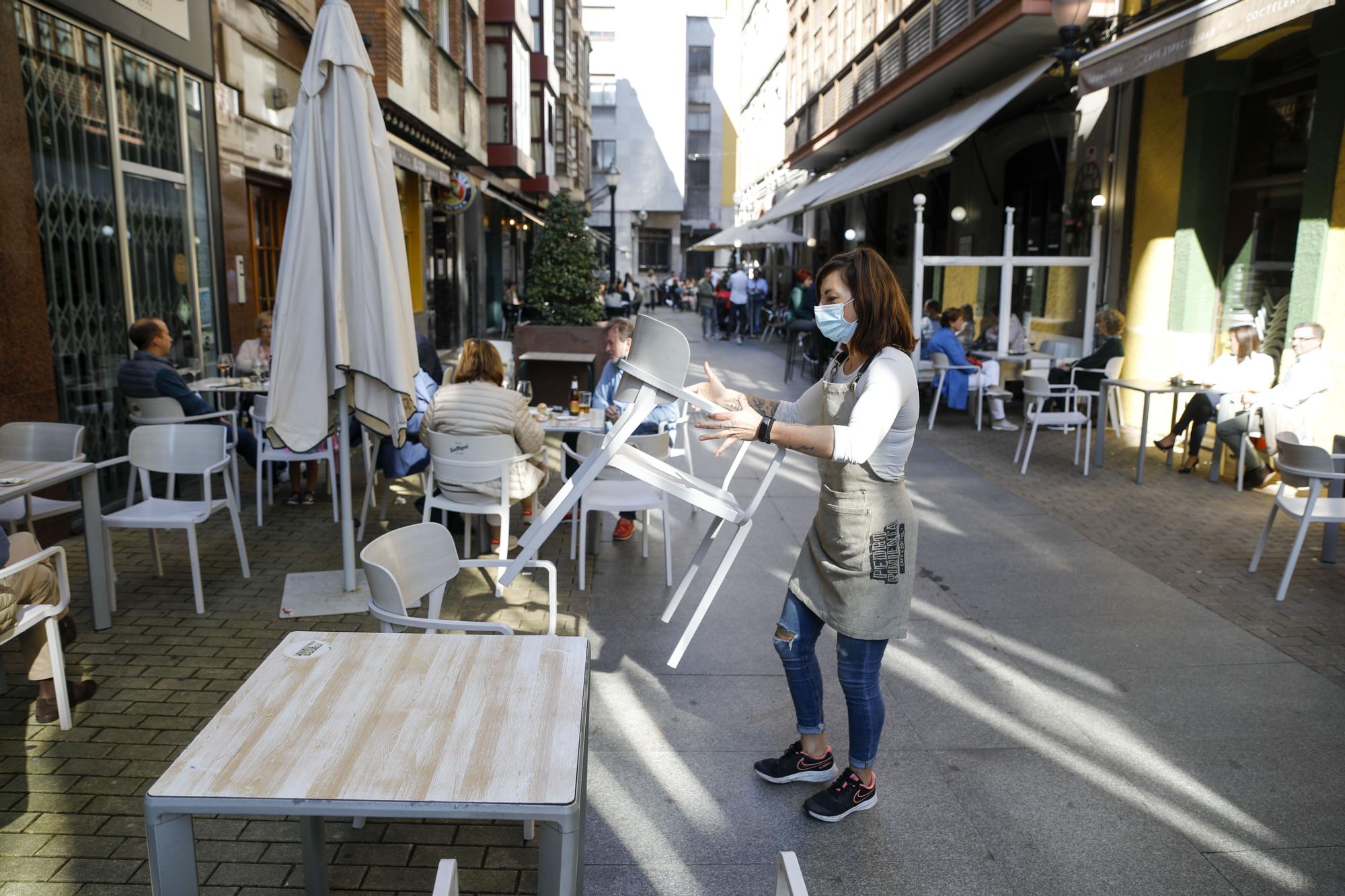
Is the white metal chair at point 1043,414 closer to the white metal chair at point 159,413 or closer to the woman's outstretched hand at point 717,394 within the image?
the woman's outstretched hand at point 717,394

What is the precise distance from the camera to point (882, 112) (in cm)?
1761

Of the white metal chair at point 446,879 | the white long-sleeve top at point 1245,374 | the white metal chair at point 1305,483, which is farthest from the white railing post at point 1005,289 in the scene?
the white metal chair at point 446,879

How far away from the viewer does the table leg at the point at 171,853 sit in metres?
2.03

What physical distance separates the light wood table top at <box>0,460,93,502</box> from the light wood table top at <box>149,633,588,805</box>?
A: 2.36 m

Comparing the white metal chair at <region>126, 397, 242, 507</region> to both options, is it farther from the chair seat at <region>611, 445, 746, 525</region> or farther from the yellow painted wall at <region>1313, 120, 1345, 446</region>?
the yellow painted wall at <region>1313, 120, 1345, 446</region>

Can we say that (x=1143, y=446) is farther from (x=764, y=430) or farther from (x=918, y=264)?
(x=764, y=430)

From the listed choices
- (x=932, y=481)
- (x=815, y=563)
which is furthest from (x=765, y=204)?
(x=815, y=563)

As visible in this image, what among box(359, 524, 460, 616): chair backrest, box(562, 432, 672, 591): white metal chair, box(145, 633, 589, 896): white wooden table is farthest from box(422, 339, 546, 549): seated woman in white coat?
box(145, 633, 589, 896): white wooden table

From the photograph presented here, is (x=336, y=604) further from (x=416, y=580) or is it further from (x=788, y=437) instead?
(x=788, y=437)

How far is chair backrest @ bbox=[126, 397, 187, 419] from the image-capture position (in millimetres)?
6801

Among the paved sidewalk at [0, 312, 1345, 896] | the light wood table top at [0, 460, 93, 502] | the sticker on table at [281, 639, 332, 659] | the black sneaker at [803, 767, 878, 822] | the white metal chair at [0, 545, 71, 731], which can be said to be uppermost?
the light wood table top at [0, 460, 93, 502]

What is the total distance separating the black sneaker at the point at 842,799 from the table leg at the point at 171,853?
6.74 ft

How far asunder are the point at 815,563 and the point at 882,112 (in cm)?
1596

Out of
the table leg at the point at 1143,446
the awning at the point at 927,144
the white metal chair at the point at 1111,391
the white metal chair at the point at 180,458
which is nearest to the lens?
the white metal chair at the point at 180,458
